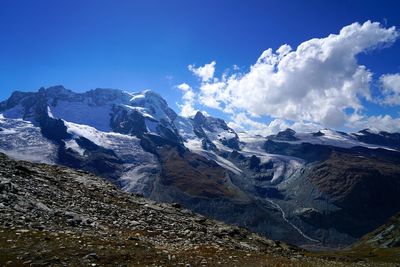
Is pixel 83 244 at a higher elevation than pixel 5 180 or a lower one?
lower

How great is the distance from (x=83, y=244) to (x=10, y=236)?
4461mm

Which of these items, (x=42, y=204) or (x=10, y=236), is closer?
(x=10, y=236)

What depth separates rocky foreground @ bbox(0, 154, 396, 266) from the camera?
26078 mm

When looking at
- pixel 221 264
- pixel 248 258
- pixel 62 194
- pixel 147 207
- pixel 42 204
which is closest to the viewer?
pixel 221 264

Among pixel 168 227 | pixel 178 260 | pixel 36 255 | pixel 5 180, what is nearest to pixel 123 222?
pixel 168 227

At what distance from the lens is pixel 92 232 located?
33.3m

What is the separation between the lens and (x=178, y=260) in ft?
93.6

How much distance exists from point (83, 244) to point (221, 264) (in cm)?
923

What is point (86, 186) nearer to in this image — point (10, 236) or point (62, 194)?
point (62, 194)

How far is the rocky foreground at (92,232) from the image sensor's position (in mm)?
26078

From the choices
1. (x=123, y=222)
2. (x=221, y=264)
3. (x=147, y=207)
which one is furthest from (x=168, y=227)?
(x=221, y=264)

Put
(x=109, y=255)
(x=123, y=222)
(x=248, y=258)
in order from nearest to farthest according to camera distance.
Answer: (x=109, y=255) < (x=248, y=258) < (x=123, y=222)

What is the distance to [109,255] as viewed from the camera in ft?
88.4

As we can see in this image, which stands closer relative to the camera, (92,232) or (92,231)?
(92,232)
